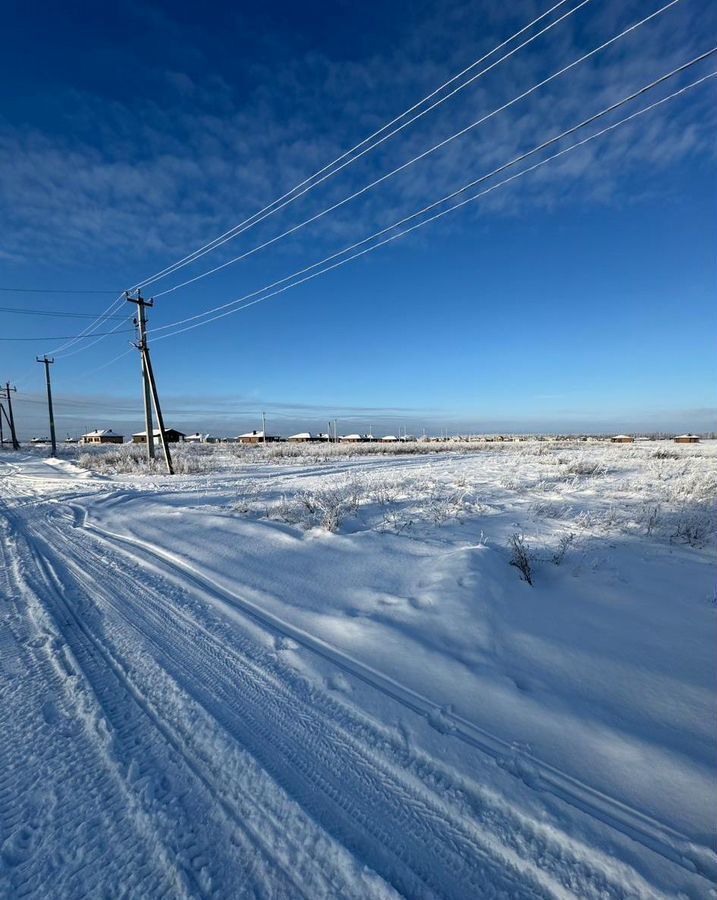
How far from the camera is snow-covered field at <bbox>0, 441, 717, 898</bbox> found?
1.69 meters

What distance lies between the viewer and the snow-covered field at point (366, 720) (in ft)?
5.54

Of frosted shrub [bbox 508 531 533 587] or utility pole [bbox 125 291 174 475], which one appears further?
utility pole [bbox 125 291 174 475]

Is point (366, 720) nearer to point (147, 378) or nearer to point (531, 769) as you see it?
point (531, 769)

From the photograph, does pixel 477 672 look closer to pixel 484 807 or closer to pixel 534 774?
pixel 534 774

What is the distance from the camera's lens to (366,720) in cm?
255

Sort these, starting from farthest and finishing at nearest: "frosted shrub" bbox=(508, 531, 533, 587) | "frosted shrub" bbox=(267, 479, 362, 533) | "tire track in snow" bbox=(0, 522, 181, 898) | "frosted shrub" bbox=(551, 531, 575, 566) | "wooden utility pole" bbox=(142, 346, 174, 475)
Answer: "wooden utility pole" bbox=(142, 346, 174, 475)
"frosted shrub" bbox=(267, 479, 362, 533)
"frosted shrub" bbox=(551, 531, 575, 566)
"frosted shrub" bbox=(508, 531, 533, 587)
"tire track in snow" bbox=(0, 522, 181, 898)

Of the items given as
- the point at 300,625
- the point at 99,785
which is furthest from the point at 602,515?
the point at 99,785

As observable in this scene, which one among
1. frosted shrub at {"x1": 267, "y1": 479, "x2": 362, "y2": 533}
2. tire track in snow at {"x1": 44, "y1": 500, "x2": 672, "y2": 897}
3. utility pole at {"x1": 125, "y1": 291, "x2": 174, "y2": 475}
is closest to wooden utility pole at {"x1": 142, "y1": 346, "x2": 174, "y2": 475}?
utility pole at {"x1": 125, "y1": 291, "x2": 174, "y2": 475}

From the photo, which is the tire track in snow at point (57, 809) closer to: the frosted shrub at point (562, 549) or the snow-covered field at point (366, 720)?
the snow-covered field at point (366, 720)

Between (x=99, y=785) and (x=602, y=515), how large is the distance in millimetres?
7401

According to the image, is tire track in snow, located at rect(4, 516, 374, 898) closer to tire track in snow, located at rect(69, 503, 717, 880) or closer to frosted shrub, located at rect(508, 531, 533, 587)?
tire track in snow, located at rect(69, 503, 717, 880)

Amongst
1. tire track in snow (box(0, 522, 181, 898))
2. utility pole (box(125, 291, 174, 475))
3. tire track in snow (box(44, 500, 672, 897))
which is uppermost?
utility pole (box(125, 291, 174, 475))

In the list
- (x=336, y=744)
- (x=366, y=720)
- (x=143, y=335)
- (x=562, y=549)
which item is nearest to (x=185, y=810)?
(x=336, y=744)

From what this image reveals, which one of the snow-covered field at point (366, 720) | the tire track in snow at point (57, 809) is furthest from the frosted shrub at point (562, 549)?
the tire track in snow at point (57, 809)
